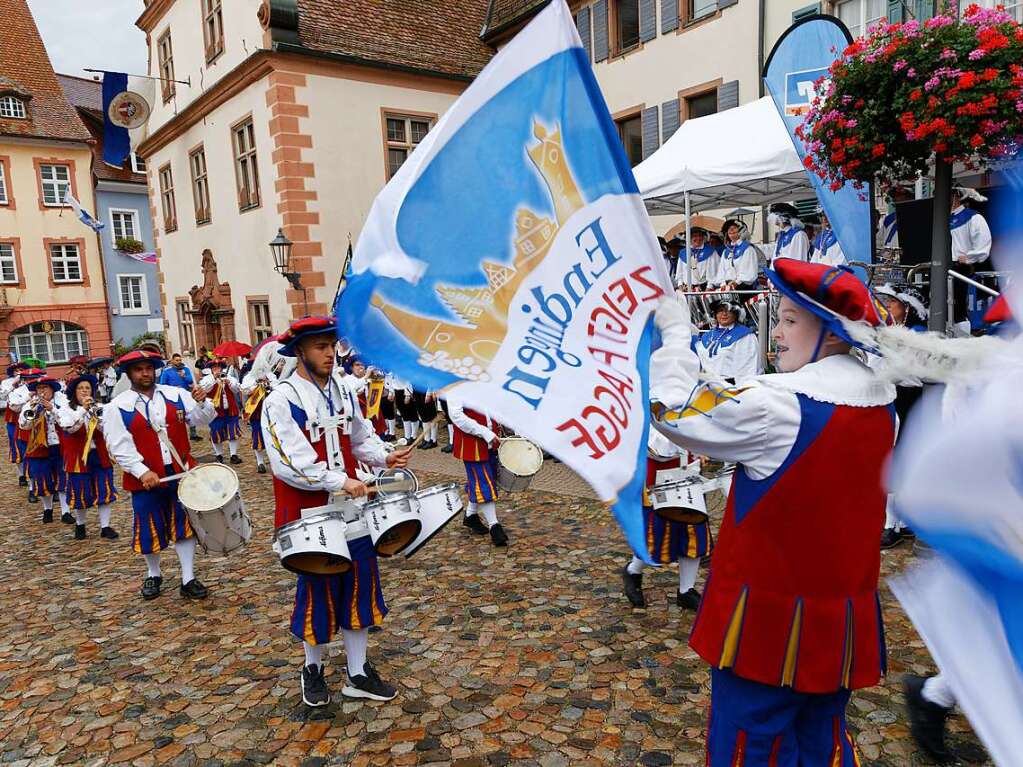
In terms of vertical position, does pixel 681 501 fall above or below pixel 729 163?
below

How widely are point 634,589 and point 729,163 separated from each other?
20.4 ft

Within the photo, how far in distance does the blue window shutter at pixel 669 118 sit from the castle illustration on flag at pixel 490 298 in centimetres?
1318

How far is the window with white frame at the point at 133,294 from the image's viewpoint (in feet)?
102

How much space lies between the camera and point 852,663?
2.28 meters

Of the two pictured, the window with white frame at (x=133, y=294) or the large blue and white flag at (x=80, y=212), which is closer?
the large blue and white flag at (x=80, y=212)

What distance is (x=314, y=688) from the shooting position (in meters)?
3.85

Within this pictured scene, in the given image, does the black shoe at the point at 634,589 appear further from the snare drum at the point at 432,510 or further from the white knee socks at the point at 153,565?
A: the white knee socks at the point at 153,565

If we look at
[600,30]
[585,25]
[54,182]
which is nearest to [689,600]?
[600,30]

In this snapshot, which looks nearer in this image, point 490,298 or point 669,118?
point 490,298

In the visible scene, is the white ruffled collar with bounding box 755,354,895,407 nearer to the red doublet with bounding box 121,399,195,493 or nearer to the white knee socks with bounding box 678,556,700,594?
the white knee socks with bounding box 678,556,700,594

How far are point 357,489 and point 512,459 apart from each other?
2.35m

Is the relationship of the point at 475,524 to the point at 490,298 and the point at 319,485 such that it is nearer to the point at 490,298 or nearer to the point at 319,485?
the point at 319,485

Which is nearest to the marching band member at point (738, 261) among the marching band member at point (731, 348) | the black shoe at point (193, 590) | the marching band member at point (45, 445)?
the marching band member at point (731, 348)

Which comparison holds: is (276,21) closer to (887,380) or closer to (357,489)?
(357,489)
